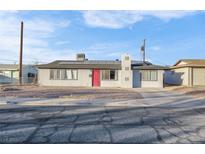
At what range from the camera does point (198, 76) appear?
43.5m

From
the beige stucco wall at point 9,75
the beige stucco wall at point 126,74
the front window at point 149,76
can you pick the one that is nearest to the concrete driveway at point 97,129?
the beige stucco wall at point 126,74

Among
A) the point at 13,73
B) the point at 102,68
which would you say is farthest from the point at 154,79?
the point at 13,73

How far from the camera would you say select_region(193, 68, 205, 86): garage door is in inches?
1706

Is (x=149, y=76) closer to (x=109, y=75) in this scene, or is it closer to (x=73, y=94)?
(x=109, y=75)

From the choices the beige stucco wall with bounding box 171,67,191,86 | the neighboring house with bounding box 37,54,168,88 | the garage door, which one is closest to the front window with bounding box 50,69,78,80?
the neighboring house with bounding box 37,54,168,88

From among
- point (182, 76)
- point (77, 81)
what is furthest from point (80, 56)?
point (182, 76)

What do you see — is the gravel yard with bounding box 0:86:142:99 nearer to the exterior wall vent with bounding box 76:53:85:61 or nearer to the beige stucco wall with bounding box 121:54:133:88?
the beige stucco wall with bounding box 121:54:133:88

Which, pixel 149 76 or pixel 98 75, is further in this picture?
pixel 98 75

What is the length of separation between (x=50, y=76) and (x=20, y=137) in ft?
103

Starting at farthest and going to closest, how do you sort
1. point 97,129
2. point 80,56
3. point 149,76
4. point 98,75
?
point 80,56
point 98,75
point 149,76
point 97,129

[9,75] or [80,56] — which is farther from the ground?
[80,56]

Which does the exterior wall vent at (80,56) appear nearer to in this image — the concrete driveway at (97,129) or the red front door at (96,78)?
the red front door at (96,78)

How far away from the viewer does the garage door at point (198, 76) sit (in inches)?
1706
